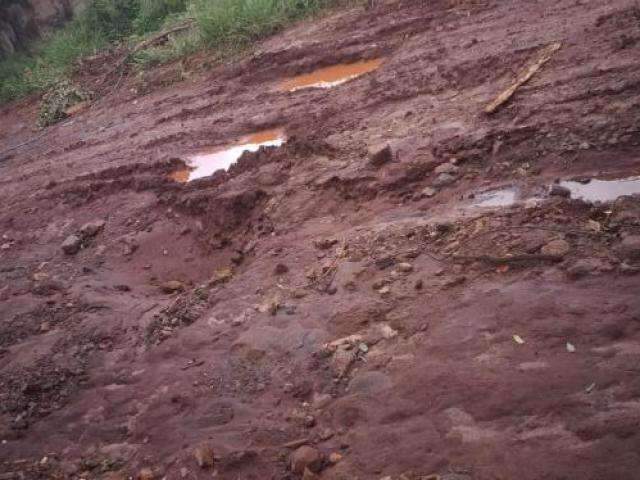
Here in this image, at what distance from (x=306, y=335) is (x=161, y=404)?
97cm

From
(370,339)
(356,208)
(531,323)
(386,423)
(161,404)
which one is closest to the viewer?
(386,423)

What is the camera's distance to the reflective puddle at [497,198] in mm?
3695

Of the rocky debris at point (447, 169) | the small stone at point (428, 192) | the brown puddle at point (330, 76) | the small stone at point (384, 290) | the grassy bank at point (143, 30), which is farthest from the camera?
the grassy bank at point (143, 30)

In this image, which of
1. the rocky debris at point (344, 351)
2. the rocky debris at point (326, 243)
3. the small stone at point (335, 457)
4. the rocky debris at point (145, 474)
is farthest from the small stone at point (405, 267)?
the rocky debris at point (145, 474)

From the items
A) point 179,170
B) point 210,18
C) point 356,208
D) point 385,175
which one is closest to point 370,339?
point 356,208

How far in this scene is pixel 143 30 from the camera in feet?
→ 45.4

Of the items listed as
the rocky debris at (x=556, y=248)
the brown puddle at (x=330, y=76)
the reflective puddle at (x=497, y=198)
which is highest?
the brown puddle at (x=330, y=76)

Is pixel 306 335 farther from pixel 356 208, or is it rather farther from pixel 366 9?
pixel 366 9

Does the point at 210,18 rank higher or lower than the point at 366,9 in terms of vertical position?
higher

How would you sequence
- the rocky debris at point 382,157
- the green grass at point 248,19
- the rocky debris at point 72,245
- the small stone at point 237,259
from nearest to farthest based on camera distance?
the small stone at point 237,259 < the rocky debris at point 382,157 < the rocky debris at point 72,245 < the green grass at point 248,19

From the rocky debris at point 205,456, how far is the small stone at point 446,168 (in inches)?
108

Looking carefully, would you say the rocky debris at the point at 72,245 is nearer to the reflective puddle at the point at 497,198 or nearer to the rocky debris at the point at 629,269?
the reflective puddle at the point at 497,198

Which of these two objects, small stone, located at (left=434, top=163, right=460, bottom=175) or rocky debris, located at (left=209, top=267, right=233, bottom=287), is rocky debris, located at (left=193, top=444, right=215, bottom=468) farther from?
small stone, located at (left=434, top=163, right=460, bottom=175)

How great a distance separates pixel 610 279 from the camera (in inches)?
107
